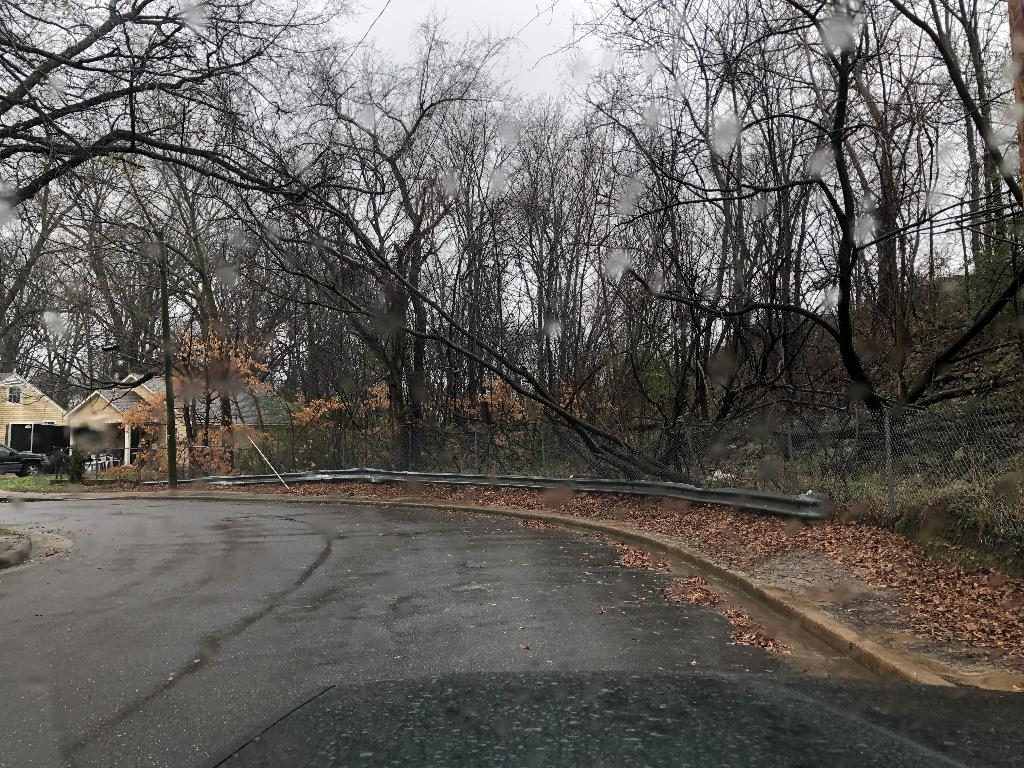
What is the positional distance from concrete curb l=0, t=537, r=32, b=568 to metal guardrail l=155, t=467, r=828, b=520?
33.8 feet

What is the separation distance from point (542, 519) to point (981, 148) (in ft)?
34.0

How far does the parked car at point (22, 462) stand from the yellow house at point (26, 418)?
778 centimetres

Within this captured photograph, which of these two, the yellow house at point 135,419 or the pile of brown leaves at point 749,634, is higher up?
the yellow house at point 135,419

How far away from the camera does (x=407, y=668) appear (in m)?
5.81

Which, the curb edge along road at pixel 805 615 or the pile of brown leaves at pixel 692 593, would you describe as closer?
the curb edge along road at pixel 805 615

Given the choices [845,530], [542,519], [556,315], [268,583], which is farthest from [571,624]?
[556,315]

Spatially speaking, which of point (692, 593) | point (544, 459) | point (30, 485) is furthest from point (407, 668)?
point (30, 485)

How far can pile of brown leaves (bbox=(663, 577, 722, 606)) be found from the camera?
8.30 meters

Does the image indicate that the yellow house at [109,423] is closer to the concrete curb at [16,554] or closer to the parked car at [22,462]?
the parked car at [22,462]

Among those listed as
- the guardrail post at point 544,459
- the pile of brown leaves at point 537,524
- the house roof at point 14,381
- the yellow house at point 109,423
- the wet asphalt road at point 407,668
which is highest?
the house roof at point 14,381

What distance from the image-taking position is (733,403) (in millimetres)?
17469

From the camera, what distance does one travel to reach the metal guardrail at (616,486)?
38.9 feet

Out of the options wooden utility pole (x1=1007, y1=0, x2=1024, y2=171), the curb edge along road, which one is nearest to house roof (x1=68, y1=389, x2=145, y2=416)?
the curb edge along road

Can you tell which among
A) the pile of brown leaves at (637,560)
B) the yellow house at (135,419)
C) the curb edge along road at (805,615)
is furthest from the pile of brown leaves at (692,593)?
the yellow house at (135,419)
